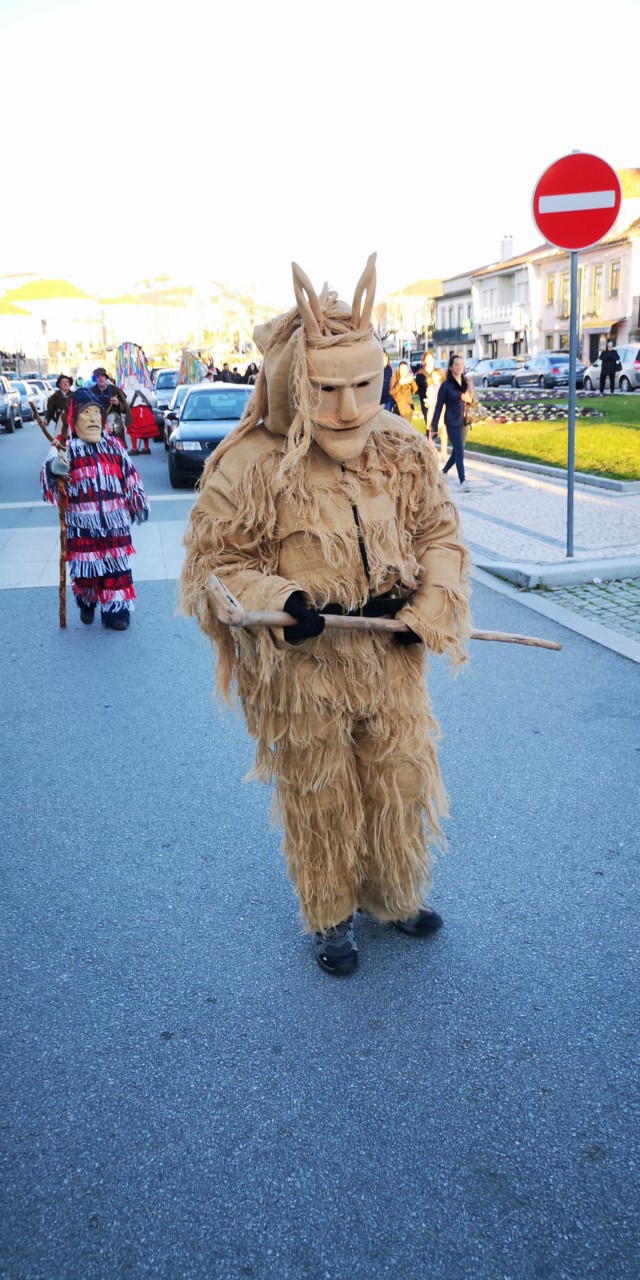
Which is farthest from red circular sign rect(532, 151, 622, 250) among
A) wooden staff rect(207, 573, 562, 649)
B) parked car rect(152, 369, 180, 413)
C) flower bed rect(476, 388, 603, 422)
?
parked car rect(152, 369, 180, 413)

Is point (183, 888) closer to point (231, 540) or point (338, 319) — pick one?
point (231, 540)

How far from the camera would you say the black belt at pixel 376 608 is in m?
2.71

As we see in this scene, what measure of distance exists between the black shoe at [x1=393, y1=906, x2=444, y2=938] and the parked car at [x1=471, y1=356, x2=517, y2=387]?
130ft

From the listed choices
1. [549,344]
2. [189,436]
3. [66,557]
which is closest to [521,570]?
[66,557]

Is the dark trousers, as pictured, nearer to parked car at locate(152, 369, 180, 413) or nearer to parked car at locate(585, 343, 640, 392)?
parked car at locate(152, 369, 180, 413)

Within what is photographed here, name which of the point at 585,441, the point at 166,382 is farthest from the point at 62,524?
the point at 166,382

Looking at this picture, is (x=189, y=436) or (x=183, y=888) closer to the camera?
(x=183, y=888)

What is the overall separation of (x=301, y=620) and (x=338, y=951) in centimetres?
110

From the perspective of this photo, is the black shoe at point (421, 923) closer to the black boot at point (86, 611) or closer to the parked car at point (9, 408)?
the black boot at point (86, 611)

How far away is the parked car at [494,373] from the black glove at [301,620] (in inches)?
1574

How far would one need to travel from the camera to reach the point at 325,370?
2482mm

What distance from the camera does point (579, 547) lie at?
8156mm

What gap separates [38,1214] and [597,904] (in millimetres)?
1949

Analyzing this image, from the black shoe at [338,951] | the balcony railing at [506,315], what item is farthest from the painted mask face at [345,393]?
the balcony railing at [506,315]
